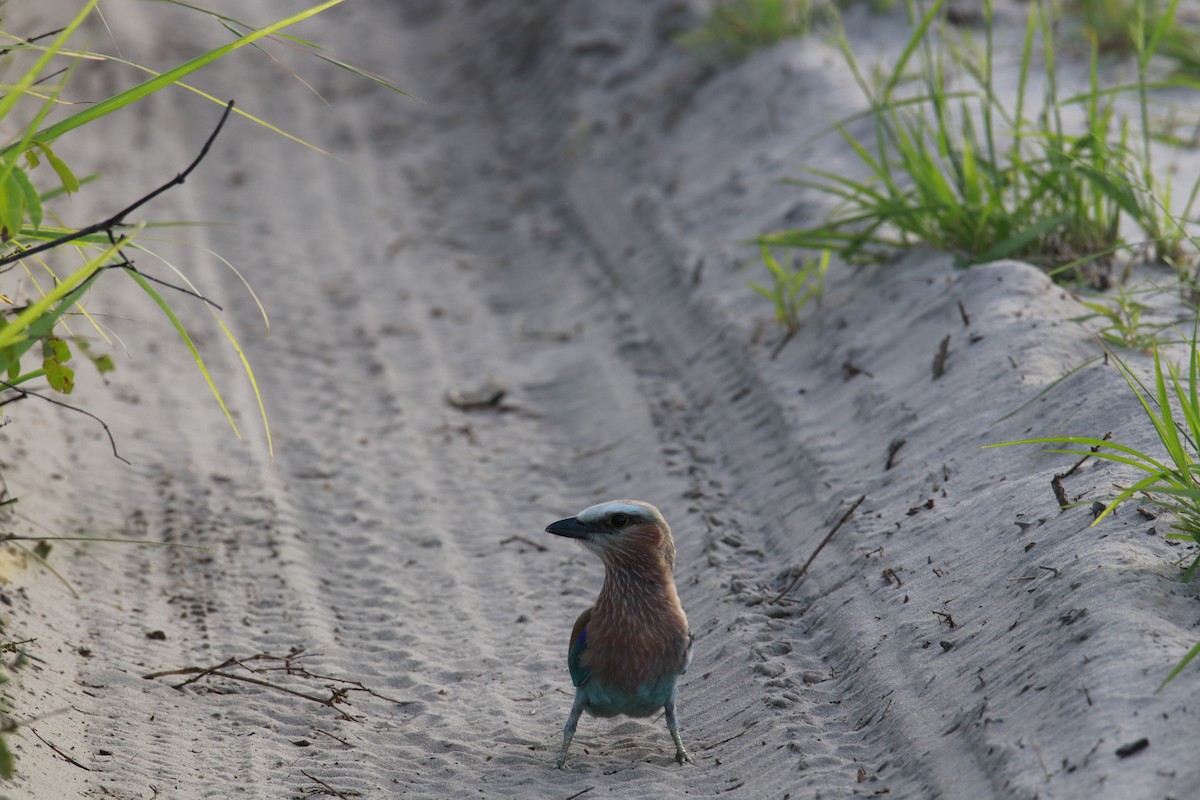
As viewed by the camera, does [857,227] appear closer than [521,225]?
Yes

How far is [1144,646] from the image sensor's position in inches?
103

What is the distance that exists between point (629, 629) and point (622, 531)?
0.89 ft

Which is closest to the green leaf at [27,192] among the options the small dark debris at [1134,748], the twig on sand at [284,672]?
the twig on sand at [284,672]

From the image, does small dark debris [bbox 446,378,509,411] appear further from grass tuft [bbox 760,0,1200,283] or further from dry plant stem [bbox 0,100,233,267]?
dry plant stem [bbox 0,100,233,267]

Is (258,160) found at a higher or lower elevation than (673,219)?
higher

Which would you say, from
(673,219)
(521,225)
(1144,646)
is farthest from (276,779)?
(521,225)

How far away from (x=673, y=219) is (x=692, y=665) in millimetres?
3352

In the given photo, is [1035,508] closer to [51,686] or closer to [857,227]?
[857,227]

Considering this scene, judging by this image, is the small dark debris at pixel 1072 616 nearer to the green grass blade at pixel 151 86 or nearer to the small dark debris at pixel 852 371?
the small dark debris at pixel 852 371

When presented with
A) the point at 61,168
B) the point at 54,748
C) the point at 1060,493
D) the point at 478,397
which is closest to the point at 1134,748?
the point at 1060,493

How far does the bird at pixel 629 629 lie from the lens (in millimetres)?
3088

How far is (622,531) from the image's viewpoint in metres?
3.24

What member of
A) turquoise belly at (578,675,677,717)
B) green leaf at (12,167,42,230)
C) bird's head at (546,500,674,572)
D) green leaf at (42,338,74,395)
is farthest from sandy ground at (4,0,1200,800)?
green leaf at (12,167,42,230)

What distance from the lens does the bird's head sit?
3.23m
